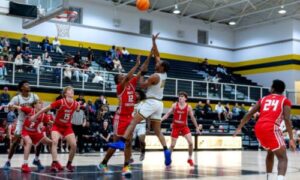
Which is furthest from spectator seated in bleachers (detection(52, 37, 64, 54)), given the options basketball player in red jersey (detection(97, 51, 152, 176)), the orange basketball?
basketball player in red jersey (detection(97, 51, 152, 176))

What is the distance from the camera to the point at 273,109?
7.09 meters

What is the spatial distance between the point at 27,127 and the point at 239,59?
31670mm

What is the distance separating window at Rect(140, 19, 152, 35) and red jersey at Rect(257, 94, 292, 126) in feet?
92.5

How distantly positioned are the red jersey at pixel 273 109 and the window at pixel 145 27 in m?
28.2

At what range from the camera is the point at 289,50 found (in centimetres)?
3572

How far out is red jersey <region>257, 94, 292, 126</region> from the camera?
7.05m

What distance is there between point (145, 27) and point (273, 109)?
28756mm

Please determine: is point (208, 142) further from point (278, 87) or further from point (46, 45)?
point (278, 87)

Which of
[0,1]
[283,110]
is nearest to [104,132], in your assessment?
[0,1]

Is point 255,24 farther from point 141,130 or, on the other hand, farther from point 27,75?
point 141,130

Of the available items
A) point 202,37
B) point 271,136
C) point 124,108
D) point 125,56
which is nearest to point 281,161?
point 271,136

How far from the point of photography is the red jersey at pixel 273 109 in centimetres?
705

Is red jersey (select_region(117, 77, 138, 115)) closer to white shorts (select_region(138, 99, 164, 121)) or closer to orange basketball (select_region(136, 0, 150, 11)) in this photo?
white shorts (select_region(138, 99, 164, 121))

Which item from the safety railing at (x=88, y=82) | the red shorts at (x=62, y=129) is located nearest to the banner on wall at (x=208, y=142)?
the safety railing at (x=88, y=82)
